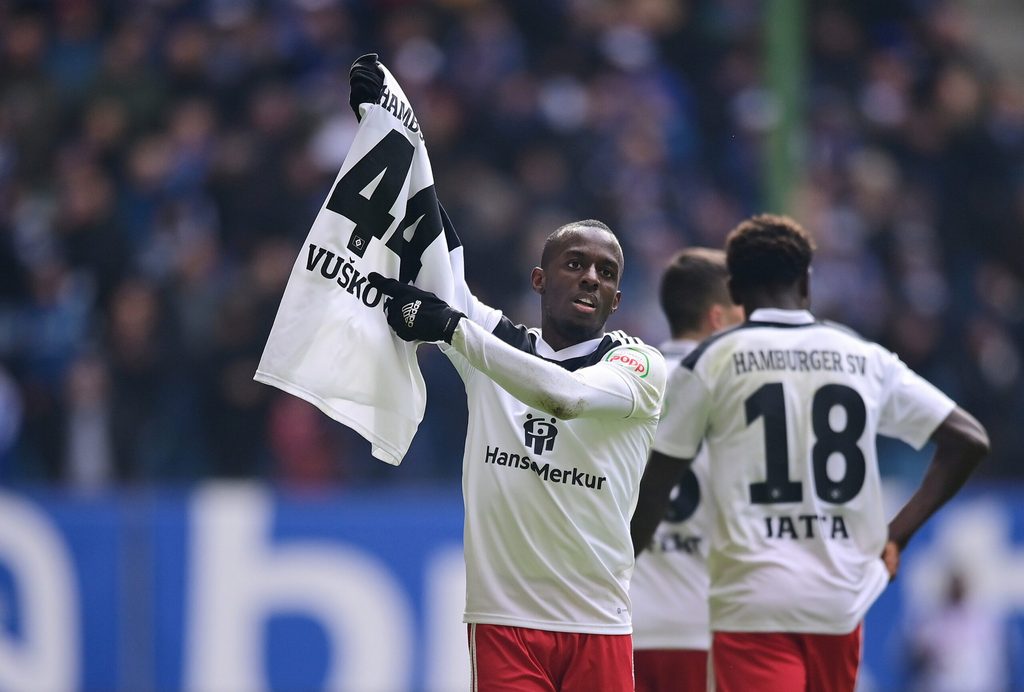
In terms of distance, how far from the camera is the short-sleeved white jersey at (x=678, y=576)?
5.96 metres

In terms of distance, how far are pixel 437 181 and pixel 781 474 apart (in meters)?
7.21

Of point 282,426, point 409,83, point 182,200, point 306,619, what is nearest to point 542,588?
point 306,619

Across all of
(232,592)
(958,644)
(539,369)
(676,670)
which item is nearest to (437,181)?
(232,592)

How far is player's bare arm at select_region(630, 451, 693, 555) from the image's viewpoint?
5.57 meters

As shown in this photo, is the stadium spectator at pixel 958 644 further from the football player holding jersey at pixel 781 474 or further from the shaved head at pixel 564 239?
the shaved head at pixel 564 239

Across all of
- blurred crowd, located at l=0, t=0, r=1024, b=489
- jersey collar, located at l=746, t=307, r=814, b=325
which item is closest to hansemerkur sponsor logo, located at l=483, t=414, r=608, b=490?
jersey collar, located at l=746, t=307, r=814, b=325

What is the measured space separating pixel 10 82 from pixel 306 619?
5.58 m

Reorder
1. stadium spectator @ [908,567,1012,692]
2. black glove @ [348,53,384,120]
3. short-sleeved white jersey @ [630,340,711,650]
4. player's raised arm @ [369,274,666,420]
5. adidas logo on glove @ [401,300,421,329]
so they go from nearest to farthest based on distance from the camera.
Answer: player's raised arm @ [369,274,666,420] < adidas logo on glove @ [401,300,421,329] < black glove @ [348,53,384,120] < short-sleeved white jersey @ [630,340,711,650] < stadium spectator @ [908,567,1012,692]

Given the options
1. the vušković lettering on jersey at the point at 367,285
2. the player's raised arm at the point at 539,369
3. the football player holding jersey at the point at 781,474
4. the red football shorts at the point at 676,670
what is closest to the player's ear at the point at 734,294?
the football player holding jersey at the point at 781,474

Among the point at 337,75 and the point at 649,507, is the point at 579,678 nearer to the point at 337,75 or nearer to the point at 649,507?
the point at 649,507

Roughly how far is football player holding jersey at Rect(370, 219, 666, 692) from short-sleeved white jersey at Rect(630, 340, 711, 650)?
3.57 ft

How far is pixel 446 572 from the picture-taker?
10.1 m

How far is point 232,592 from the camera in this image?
989 centimetres

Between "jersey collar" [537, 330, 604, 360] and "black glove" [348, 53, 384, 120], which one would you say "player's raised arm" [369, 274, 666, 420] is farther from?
"black glove" [348, 53, 384, 120]
